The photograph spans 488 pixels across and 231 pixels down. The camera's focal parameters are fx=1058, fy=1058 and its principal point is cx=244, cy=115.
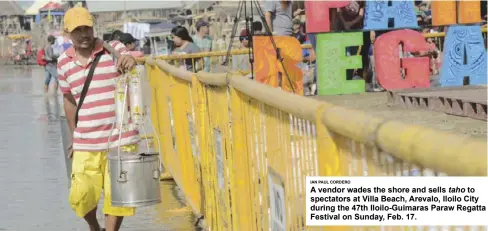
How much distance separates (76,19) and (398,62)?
32.3 feet

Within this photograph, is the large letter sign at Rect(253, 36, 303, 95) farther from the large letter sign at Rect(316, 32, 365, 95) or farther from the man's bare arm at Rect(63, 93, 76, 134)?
the man's bare arm at Rect(63, 93, 76, 134)

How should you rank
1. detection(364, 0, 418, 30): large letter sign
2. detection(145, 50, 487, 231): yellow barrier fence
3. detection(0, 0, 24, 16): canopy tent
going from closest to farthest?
detection(145, 50, 487, 231): yellow barrier fence → detection(364, 0, 418, 30): large letter sign → detection(0, 0, 24, 16): canopy tent

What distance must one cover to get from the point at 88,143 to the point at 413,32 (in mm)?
10048

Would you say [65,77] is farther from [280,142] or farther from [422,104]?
[422,104]

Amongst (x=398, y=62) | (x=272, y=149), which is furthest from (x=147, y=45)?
(x=272, y=149)

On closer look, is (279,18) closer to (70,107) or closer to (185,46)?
(185,46)

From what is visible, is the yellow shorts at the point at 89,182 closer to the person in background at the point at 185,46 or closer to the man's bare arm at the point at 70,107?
the man's bare arm at the point at 70,107

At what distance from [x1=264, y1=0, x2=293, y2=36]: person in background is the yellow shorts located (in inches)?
423

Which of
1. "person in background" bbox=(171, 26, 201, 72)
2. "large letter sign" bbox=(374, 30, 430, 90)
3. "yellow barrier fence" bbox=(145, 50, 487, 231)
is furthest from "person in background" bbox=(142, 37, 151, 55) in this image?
"yellow barrier fence" bbox=(145, 50, 487, 231)

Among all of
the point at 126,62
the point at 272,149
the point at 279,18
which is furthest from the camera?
the point at 279,18

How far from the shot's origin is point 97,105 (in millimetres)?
7008

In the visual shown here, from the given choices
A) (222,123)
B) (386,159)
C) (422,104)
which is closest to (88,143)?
(222,123)

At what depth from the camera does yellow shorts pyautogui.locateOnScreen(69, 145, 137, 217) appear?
23.1ft

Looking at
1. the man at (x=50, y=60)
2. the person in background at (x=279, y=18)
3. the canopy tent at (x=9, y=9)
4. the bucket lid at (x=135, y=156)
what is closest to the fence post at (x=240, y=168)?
the bucket lid at (x=135, y=156)
